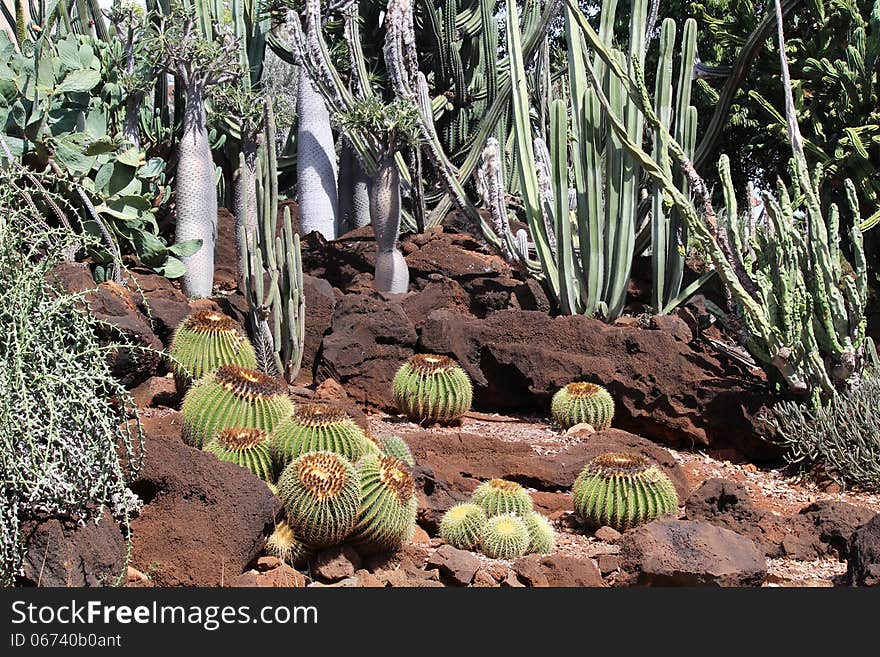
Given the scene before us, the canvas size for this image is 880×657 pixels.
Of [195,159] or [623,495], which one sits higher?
[195,159]

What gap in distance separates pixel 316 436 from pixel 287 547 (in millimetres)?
501

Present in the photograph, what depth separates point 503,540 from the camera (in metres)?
4.21

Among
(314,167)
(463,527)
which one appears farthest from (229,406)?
(314,167)

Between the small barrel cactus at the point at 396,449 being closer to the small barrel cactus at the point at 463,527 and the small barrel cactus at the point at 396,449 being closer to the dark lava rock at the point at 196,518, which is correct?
the small barrel cactus at the point at 463,527

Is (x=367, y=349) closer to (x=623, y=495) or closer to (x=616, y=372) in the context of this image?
(x=616, y=372)

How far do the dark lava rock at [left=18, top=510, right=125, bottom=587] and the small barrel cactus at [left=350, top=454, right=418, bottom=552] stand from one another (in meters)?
0.86

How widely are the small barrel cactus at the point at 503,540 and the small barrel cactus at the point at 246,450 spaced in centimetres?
88

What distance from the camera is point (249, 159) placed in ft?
32.7

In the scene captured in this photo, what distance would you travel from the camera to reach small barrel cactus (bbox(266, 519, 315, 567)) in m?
3.79

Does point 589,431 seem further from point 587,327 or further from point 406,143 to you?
point 406,143

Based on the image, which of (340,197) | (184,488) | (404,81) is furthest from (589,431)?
(340,197)

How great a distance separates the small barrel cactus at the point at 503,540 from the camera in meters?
4.21

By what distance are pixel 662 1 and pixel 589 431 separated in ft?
29.7

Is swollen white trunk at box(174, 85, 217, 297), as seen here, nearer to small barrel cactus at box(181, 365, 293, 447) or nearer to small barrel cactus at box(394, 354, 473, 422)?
small barrel cactus at box(394, 354, 473, 422)
